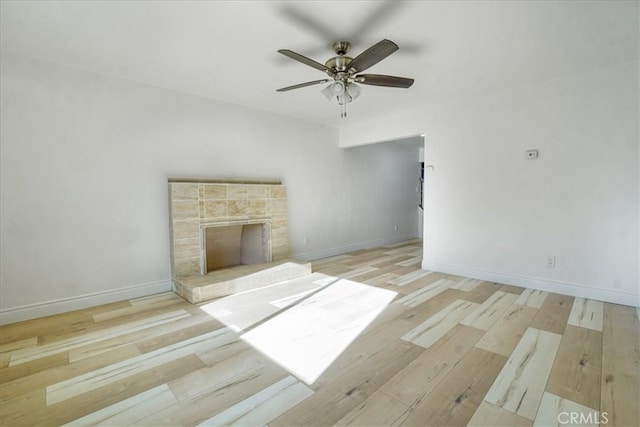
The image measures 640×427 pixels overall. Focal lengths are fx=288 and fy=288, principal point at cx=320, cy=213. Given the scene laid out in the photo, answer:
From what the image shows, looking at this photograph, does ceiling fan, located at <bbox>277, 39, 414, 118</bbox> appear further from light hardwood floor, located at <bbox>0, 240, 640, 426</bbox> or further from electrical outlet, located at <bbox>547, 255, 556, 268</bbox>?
electrical outlet, located at <bbox>547, 255, 556, 268</bbox>

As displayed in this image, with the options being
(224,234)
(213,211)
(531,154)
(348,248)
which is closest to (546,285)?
(531,154)

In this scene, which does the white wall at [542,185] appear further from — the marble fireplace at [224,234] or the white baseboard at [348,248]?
the marble fireplace at [224,234]

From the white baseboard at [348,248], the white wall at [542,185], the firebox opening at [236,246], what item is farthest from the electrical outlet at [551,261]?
the firebox opening at [236,246]

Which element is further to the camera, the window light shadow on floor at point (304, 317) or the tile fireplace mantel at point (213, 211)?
the tile fireplace mantel at point (213, 211)

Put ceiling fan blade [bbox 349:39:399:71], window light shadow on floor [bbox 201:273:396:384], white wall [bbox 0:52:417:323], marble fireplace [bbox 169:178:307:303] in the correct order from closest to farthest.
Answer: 1. ceiling fan blade [bbox 349:39:399:71]
2. window light shadow on floor [bbox 201:273:396:384]
3. white wall [bbox 0:52:417:323]
4. marble fireplace [bbox 169:178:307:303]

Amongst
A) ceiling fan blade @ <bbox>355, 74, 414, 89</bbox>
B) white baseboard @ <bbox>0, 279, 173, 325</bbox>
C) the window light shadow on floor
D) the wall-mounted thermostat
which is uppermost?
ceiling fan blade @ <bbox>355, 74, 414, 89</bbox>

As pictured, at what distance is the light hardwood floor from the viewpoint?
1540 millimetres

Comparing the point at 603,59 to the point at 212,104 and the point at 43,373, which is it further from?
the point at 43,373

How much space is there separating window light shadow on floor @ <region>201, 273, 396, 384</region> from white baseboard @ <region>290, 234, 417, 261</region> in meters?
1.27

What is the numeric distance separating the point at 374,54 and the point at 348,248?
425cm

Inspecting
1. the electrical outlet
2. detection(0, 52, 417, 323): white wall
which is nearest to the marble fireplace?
detection(0, 52, 417, 323): white wall

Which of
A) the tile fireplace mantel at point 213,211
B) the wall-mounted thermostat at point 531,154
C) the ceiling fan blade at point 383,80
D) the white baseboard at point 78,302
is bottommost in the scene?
the white baseboard at point 78,302

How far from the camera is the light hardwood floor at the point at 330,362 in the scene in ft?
5.05

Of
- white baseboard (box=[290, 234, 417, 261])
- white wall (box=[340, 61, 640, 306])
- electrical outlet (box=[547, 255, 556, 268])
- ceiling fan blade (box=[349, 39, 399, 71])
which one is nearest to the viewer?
ceiling fan blade (box=[349, 39, 399, 71])
